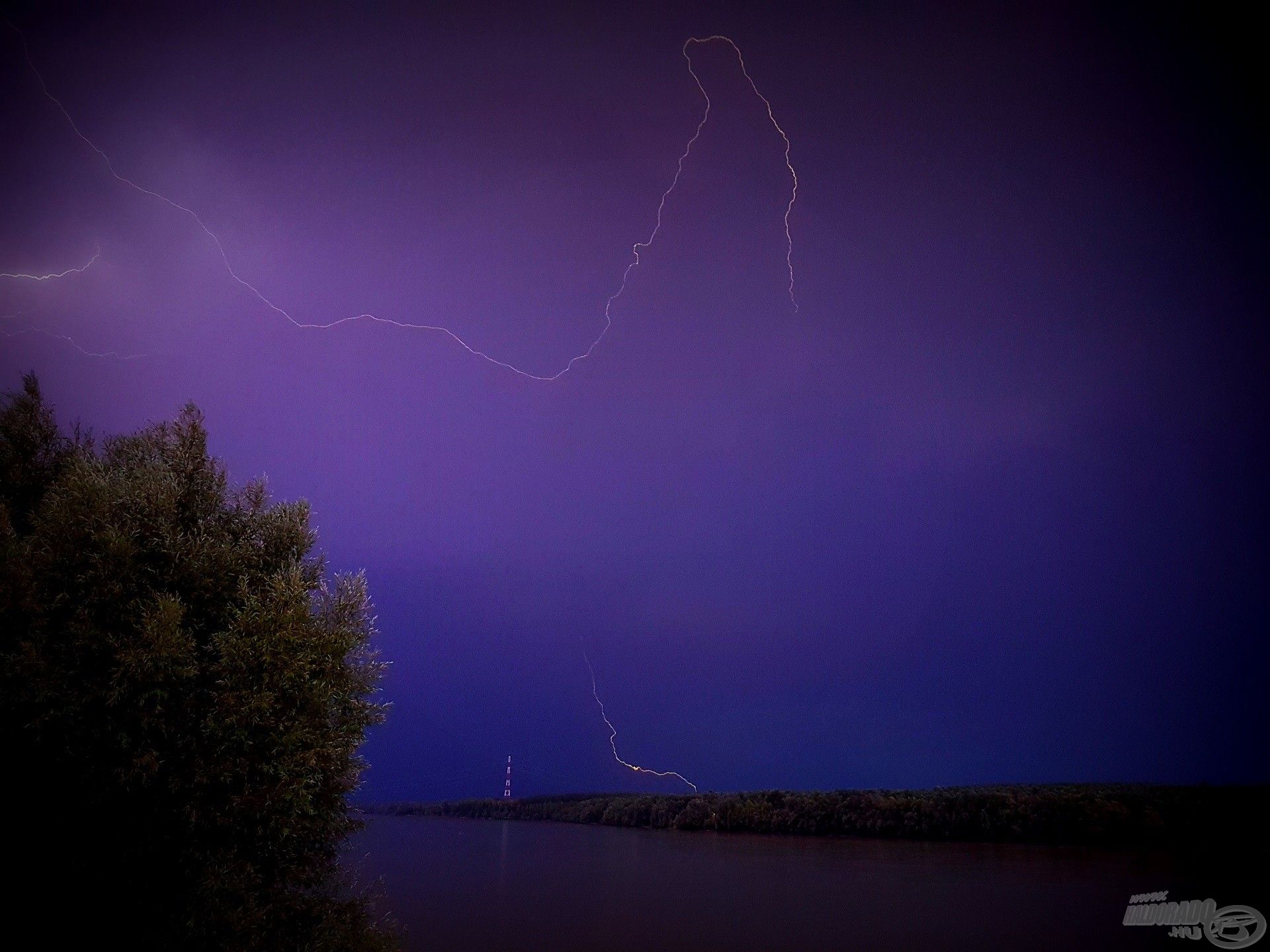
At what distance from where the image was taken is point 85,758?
35.5 ft

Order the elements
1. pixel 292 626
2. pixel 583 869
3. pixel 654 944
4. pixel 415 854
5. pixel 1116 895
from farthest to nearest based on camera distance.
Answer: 1. pixel 415 854
2. pixel 583 869
3. pixel 1116 895
4. pixel 654 944
5. pixel 292 626

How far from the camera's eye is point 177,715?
37.3 feet

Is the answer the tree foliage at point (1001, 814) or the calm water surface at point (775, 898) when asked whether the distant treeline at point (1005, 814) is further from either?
the calm water surface at point (775, 898)

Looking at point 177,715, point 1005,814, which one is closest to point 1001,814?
point 1005,814

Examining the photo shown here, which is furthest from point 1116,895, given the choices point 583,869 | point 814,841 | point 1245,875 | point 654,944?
point 814,841

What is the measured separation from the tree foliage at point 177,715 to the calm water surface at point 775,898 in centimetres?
192

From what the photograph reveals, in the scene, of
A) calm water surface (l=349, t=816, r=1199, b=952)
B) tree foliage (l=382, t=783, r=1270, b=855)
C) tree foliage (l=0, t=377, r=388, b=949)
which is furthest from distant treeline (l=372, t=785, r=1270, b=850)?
tree foliage (l=0, t=377, r=388, b=949)

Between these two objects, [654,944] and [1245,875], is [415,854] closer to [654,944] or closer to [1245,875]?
[654,944]

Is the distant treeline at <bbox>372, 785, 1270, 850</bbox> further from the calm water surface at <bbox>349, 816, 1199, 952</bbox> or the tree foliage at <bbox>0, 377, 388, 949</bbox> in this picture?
the tree foliage at <bbox>0, 377, 388, 949</bbox>

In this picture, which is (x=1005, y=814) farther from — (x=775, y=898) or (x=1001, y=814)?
(x=775, y=898)

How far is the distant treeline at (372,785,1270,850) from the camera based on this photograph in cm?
4375

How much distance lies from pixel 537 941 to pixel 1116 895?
21163 millimetres

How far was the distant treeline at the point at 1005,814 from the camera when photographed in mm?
43750

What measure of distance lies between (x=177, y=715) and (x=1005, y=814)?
56.9m
